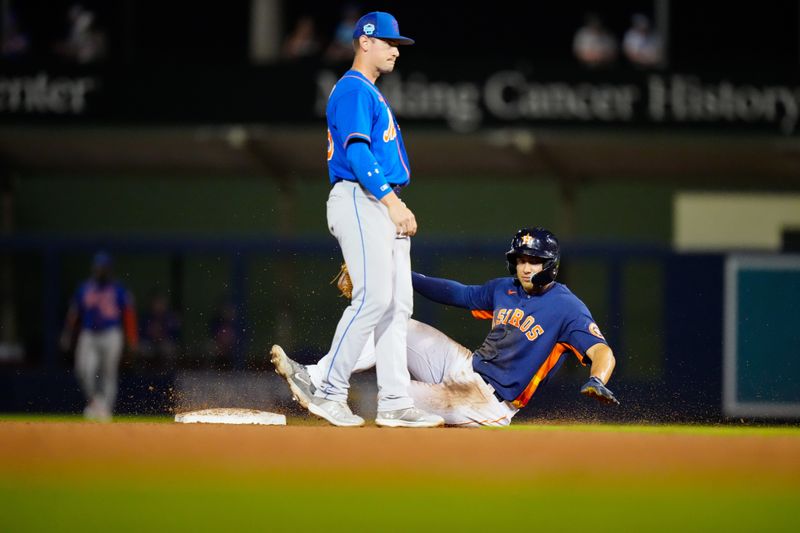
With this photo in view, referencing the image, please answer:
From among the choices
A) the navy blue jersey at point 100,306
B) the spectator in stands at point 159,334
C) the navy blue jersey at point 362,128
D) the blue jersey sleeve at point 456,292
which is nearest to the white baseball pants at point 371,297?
the navy blue jersey at point 362,128

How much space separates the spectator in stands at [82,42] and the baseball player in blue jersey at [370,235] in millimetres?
11250

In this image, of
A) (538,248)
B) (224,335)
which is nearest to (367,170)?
(538,248)

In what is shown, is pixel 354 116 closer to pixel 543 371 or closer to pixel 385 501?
pixel 543 371

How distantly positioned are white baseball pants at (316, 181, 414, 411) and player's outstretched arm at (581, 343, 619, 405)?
2.94 feet

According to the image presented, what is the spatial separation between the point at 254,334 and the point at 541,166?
4.68 m

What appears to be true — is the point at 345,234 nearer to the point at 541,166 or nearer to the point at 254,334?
the point at 254,334

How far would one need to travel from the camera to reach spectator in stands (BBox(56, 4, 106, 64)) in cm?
1619

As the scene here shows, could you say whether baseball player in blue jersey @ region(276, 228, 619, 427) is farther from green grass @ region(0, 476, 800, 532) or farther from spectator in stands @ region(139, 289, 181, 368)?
spectator in stands @ region(139, 289, 181, 368)

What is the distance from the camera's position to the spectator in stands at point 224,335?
1314 centimetres

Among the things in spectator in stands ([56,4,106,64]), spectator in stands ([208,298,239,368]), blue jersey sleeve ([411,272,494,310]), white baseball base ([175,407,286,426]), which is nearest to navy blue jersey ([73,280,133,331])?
spectator in stands ([208,298,239,368])

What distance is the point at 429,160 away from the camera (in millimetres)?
16547

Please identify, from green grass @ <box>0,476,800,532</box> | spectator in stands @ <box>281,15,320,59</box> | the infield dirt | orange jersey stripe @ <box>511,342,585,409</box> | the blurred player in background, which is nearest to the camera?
green grass @ <box>0,476,800,532</box>

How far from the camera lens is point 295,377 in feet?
18.7

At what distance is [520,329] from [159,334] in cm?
918
